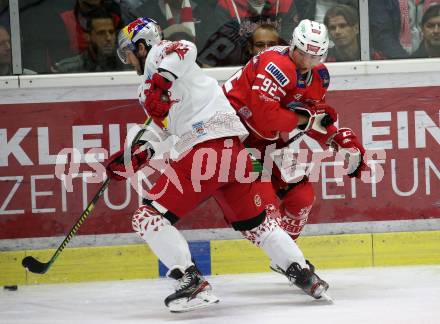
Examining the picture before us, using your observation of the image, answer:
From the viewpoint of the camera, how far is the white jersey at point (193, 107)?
14.8ft

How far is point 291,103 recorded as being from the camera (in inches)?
188

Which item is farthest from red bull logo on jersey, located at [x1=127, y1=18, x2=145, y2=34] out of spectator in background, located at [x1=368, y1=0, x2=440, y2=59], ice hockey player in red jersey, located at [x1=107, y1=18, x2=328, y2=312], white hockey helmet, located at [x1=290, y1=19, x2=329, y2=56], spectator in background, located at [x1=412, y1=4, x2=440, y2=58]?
spectator in background, located at [x1=412, y1=4, x2=440, y2=58]

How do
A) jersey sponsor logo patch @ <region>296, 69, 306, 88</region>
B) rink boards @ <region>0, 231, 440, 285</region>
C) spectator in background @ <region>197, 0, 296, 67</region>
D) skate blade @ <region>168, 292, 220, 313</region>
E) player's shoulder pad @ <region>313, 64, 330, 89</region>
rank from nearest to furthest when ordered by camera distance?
1. skate blade @ <region>168, 292, 220, 313</region>
2. jersey sponsor logo patch @ <region>296, 69, 306, 88</region>
3. player's shoulder pad @ <region>313, 64, 330, 89</region>
4. rink boards @ <region>0, 231, 440, 285</region>
5. spectator in background @ <region>197, 0, 296, 67</region>

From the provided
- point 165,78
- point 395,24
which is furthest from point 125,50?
point 395,24

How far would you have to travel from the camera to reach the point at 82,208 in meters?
5.70

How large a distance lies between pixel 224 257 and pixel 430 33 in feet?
5.40

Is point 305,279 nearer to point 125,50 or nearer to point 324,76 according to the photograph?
point 324,76

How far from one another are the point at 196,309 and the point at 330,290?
0.77 meters

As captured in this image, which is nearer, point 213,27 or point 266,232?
point 266,232

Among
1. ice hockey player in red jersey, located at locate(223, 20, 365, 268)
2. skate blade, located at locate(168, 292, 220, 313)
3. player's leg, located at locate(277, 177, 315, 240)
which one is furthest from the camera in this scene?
player's leg, located at locate(277, 177, 315, 240)

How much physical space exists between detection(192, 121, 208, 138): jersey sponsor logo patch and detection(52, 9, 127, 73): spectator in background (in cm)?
134

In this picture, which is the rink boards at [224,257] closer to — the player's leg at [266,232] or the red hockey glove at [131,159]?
the red hockey glove at [131,159]

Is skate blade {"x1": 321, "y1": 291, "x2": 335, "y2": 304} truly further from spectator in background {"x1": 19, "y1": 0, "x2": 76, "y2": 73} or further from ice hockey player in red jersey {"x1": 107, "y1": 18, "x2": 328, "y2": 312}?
spectator in background {"x1": 19, "y1": 0, "x2": 76, "y2": 73}

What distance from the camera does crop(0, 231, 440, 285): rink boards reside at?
18.5 feet
